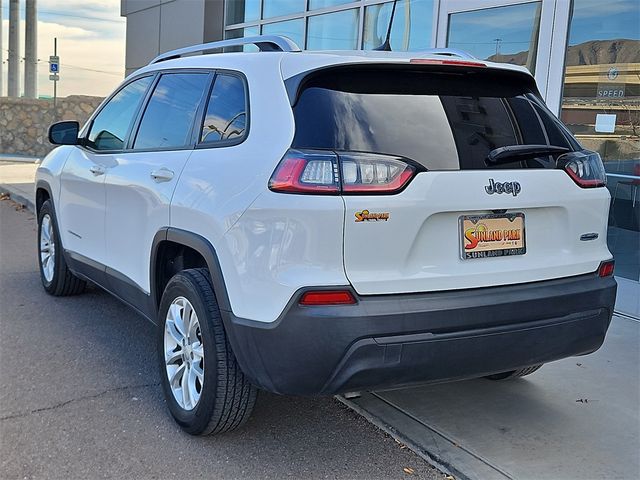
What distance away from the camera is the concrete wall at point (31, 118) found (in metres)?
21.7

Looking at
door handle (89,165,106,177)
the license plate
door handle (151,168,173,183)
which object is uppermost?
door handle (151,168,173,183)

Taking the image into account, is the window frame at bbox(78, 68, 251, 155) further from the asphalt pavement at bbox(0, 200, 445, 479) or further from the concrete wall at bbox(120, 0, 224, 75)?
the concrete wall at bbox(120, 0, 224, 75)

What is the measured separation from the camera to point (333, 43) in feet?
37.2

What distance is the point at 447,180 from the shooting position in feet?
9.21

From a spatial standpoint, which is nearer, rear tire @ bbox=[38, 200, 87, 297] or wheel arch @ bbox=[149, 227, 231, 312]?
wheel arch @ bbox=[149, 227, 231, 312]

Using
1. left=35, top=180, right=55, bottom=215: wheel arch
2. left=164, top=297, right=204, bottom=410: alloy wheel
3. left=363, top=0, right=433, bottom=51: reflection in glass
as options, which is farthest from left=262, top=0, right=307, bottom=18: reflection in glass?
left=164, top=297, right=204, bottom=410: alloy wheel

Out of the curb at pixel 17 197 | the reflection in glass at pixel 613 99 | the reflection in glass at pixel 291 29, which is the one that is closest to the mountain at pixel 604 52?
the reflection in glass at pixel 613 99

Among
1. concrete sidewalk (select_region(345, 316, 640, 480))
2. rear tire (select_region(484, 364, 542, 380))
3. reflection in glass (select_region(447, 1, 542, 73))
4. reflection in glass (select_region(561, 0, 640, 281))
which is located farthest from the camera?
reflection in glass (select_region(447, 1, 542, 73))

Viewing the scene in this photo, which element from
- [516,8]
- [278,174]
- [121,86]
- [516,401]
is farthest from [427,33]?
[278,174]

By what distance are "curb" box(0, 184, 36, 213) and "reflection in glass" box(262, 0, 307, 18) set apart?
5580 millimetres

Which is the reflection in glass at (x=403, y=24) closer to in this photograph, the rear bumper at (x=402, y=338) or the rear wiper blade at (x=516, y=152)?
the rear wiper blade at (x=516, y=152)

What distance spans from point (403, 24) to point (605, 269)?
7263mm

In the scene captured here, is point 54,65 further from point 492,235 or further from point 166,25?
point 492,235

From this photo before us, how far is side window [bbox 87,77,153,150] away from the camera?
14.5 feet
